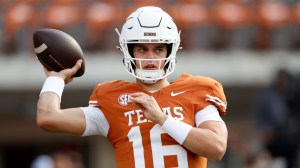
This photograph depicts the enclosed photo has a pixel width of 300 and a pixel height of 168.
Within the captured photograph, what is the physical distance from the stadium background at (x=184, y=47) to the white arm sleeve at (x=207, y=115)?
23.4 feet

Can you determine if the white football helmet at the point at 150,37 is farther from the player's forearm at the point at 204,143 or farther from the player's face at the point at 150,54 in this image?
the player's forearm at the point at 204,143

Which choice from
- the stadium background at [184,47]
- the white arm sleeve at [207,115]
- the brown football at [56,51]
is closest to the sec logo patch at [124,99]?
the brown football at [56,51]

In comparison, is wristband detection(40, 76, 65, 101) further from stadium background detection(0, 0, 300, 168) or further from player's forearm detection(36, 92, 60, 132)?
stadium background detection(0, 0, 300, 168)

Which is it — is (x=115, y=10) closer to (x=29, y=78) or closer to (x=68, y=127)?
(x=29, y=78)

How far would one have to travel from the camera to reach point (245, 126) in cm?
1427

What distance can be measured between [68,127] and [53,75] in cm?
28

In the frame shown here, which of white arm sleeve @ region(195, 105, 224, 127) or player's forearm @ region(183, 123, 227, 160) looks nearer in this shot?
player's forearm @ region(183, 123, 227, 160)

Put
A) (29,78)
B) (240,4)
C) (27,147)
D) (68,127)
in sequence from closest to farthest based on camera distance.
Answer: (68,127) < (29,78) < (240,4) < (27,147)

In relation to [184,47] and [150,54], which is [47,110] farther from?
[184,47]

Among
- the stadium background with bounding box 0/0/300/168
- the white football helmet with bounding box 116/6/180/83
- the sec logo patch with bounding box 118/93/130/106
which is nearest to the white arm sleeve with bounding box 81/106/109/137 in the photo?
the sec logo patch with bounding box 118/93/130/106

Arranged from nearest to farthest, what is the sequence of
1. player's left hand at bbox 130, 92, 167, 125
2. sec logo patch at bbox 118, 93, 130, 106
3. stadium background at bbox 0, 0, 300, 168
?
player's left hand at bbox 130, 92, 167, 125
sec logo patch at bbox 118, 93, 130, 106
stadium background at bbox 0, 0, 300, 168

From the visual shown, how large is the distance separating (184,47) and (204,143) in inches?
329

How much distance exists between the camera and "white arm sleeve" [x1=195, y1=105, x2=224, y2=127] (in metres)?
5.21

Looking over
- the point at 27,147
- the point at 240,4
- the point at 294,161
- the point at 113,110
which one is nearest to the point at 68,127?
the point at 113,110
